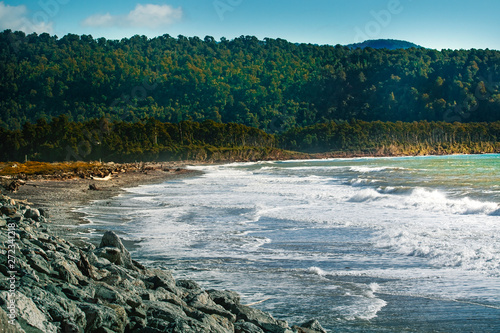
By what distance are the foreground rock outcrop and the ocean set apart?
101 centimetres

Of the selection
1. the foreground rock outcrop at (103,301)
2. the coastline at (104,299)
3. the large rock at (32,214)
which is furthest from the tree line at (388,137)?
the foreground rock outcrop at (103,301)

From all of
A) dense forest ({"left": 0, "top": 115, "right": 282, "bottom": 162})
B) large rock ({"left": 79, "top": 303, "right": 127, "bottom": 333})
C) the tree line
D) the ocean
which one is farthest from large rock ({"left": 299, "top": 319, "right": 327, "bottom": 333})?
the tree line

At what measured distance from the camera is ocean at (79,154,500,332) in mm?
7020

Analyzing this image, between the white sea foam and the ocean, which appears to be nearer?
the ocean

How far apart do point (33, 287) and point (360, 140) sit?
509ft

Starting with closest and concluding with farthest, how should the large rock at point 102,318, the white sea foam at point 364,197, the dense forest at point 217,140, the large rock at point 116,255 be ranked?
the large rock at point 102,318
the large rock at point 116,255
the white sea foam at point 364,197
the dense forest at point 217,140

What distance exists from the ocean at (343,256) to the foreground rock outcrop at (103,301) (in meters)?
1.01

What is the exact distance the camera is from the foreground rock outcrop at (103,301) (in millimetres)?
4625

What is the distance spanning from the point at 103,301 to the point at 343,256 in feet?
19.3

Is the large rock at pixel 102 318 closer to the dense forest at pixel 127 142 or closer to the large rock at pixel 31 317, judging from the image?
the large rock at pixel 31 317

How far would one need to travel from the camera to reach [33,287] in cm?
Result: 525

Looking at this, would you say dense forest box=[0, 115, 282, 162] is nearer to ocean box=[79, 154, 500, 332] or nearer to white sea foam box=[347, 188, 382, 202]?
white sea foam box=[347, 188, 382, 202]

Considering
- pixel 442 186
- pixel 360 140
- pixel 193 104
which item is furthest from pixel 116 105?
pixel 442 186

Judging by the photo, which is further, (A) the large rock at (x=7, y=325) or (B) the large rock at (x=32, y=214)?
(B) the large rock at (x=32, y=214)
